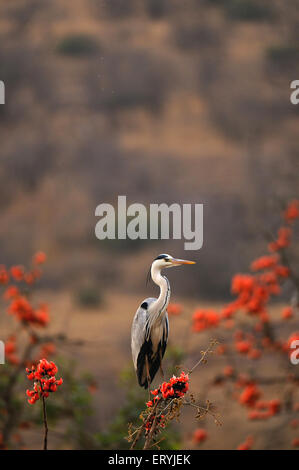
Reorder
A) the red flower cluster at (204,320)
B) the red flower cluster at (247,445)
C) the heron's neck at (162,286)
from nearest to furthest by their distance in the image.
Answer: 1. the heron's neck at (162,286)
2. the red flower cluster at (204,320)
3. the red flower cluster at (247,445)

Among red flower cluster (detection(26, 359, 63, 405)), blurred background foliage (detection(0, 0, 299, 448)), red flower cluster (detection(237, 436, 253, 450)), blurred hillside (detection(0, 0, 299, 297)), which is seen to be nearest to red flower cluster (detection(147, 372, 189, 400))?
red flower cluster (detection(26, 359, 63, 405))

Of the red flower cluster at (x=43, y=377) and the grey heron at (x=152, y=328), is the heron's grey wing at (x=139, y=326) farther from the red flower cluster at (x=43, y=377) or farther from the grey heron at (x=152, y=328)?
the red flower cluster at (x=43, y=377)

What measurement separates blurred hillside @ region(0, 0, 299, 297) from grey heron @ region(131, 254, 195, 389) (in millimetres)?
5062

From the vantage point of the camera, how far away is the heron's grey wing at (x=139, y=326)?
93 cm

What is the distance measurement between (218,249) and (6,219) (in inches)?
115

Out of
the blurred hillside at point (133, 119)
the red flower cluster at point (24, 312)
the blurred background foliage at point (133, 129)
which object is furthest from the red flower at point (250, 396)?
the blurred hillside at point (133, 119)

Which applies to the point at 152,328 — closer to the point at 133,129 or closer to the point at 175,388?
the point at 175,388

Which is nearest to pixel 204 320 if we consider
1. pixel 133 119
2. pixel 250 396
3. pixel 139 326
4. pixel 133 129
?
pixel 250 396

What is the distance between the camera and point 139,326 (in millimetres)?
949

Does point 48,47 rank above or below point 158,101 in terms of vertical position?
above
